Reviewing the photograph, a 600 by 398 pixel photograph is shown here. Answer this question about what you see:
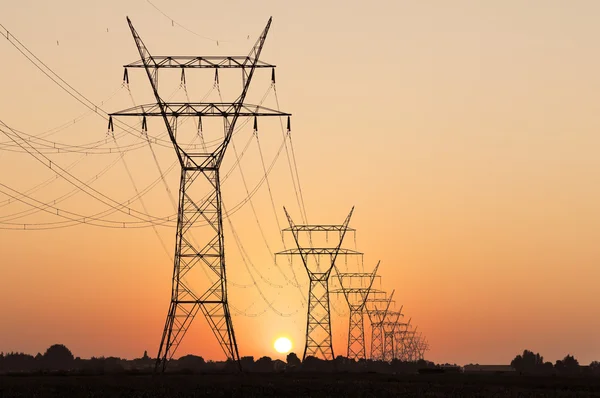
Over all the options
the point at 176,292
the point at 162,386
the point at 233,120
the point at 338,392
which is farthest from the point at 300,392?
the point at 233,120

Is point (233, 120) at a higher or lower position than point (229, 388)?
higher

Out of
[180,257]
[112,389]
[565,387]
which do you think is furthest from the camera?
[565,387]

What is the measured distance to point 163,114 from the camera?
89062mm

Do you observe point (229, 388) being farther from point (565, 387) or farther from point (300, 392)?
point (565, 387)

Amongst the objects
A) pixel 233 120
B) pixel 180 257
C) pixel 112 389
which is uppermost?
pixel 233 120

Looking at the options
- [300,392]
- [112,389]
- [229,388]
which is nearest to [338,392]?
[300,392]

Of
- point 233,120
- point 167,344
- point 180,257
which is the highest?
point 233,120

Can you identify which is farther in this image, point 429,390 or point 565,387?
point 565,387

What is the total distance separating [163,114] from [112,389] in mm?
23263

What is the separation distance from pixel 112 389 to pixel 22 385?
24.7 ft

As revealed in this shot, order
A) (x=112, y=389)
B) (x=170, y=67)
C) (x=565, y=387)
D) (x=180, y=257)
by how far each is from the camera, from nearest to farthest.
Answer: (x=112, y=389) → (x=170, y=67) → (x=180, y=257) → (x=565, y=387)

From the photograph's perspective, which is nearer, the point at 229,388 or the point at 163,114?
the point at 229,388

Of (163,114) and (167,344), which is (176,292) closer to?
(167,344)

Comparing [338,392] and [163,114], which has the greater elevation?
[163,114]
